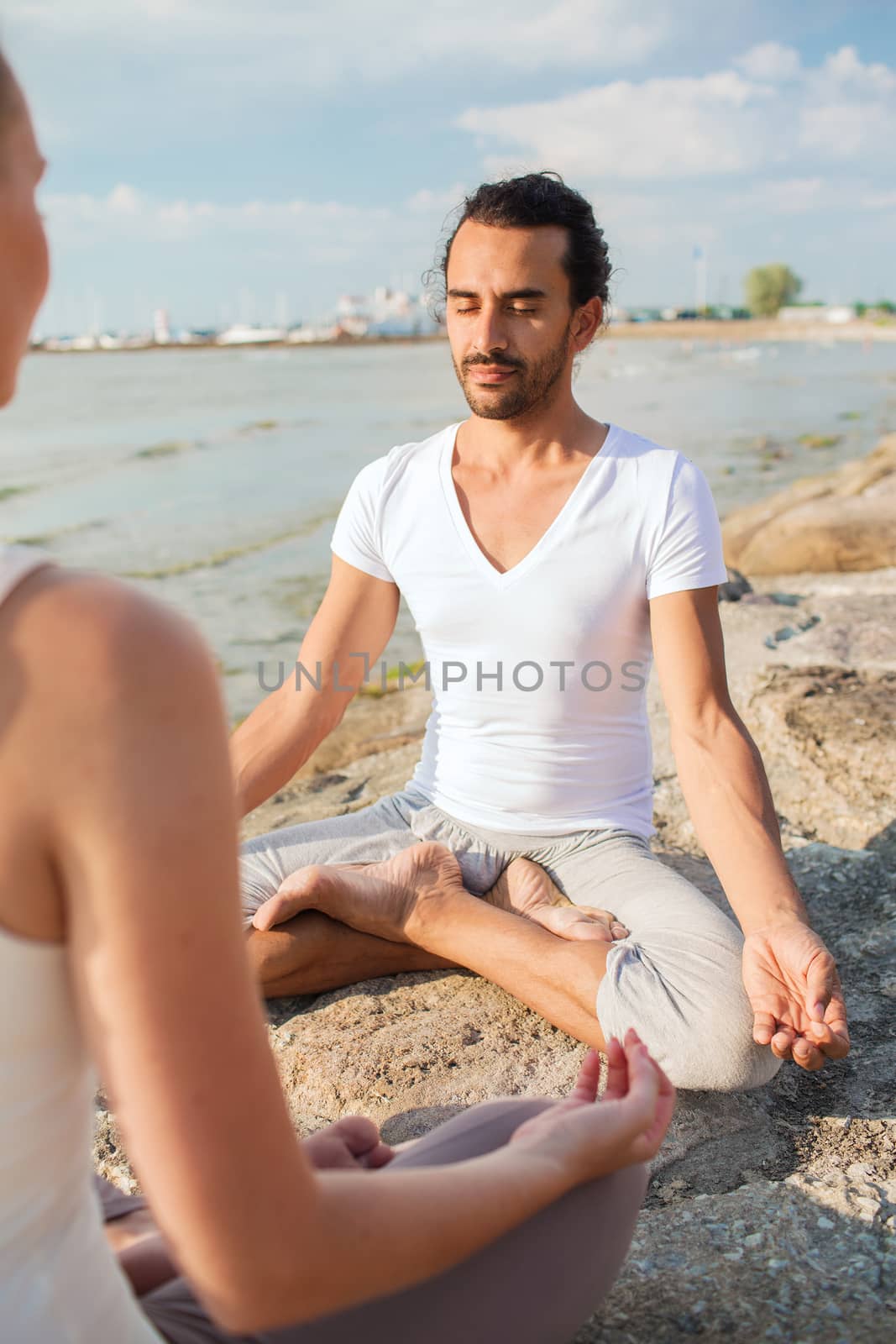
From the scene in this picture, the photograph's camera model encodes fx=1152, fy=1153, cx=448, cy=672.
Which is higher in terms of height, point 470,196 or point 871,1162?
point 470,196

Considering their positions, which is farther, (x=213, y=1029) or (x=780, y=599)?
(x=780, y=599)

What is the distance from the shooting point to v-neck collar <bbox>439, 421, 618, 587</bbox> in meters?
3.14

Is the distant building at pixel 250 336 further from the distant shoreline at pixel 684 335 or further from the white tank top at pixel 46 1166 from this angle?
the white tank top at pixel 46 1166

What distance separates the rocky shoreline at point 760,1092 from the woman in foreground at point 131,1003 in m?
0.97

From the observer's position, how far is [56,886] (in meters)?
0.95

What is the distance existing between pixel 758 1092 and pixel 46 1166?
1.95 meters

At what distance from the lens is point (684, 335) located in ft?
320

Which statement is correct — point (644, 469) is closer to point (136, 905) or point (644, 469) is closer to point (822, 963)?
point (822, 963)

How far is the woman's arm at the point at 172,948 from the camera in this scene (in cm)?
90

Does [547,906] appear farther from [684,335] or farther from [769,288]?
[769,288]

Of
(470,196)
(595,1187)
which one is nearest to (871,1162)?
(595,1187)

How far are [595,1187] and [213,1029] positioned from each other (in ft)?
2.19

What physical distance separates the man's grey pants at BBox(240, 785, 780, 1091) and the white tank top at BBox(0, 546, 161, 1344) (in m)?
1.60

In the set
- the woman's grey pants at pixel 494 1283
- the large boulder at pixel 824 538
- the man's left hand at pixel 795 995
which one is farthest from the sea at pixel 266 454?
the large boulder at pixel 824 538
